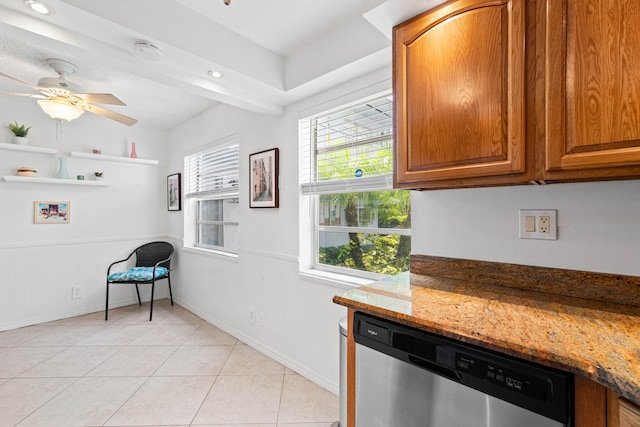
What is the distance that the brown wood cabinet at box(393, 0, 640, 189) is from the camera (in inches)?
35.6

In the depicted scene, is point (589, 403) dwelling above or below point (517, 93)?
below

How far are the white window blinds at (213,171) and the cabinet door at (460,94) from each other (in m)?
2.23

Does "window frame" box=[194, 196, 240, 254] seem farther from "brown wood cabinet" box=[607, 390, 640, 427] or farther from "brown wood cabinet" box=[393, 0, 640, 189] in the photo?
"brown wood cabinet" box=[607, 390, 640, 427]

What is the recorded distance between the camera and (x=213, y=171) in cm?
358

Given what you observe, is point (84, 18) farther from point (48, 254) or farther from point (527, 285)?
point (48, 254)

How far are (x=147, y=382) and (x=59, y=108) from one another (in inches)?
87.2

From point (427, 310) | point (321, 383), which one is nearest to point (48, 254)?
point (321, 383)

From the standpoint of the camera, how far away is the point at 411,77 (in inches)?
52.8

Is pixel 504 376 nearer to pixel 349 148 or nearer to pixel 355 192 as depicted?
pixel 355 192

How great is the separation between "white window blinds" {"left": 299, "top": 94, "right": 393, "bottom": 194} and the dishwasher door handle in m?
1.10

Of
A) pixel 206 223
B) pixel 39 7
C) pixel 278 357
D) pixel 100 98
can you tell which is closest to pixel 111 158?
pixel 206 223

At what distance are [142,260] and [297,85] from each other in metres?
3.33

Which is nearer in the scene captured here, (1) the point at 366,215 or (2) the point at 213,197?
(1) the point at 366,215

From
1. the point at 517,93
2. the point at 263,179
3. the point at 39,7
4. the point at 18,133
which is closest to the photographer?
the point at 517,93
